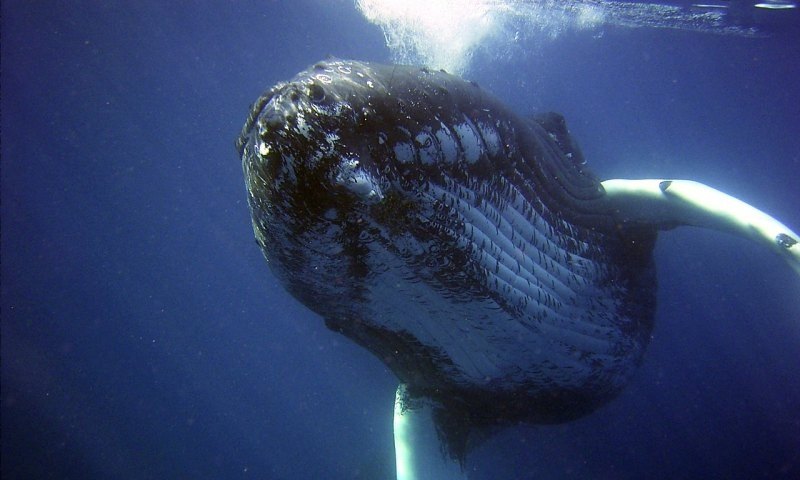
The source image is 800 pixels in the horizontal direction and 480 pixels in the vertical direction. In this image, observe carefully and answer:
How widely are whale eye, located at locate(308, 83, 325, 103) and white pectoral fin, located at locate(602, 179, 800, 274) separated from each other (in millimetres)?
3747

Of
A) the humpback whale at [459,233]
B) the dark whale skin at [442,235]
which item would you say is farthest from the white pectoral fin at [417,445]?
the dark whale skin at [442,235]

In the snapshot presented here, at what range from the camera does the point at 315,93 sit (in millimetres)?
1871

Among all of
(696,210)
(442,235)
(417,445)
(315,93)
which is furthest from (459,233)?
(417,445)

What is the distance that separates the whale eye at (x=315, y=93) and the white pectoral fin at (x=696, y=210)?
12.3 feet

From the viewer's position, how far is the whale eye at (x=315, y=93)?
1.86 m

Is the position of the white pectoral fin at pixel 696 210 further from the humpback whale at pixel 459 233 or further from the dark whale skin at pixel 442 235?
the dark whale skin at pixel 442 235

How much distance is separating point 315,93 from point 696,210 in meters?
4.30

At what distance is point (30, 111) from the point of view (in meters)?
35.9

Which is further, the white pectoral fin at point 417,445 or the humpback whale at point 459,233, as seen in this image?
the white pectoral fin at point 417,445

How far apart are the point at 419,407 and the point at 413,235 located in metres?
3.78

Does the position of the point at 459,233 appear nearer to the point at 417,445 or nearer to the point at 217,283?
the point at 417,445

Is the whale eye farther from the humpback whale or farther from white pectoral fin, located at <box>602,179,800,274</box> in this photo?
white pectoral fin, located at <box>602,179,800,274</box>

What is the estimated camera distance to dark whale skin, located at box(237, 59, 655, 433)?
1.92 metres

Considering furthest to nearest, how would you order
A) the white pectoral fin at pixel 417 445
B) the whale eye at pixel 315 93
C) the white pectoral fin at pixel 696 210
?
1. the white pectoral fin at pixel 417 445
2. the white pectoral fin at pixel 696 210
3. the whale eye at pixel 315 93
